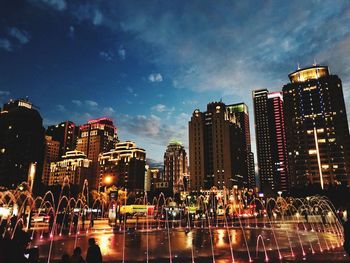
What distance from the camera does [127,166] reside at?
577 feet

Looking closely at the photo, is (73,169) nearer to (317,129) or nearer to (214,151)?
(214,151)

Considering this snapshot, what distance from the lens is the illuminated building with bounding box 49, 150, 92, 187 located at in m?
184

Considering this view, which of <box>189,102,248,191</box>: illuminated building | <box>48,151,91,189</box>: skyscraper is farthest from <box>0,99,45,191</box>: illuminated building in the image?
<box>189,102,248,191</box>: illuminated building

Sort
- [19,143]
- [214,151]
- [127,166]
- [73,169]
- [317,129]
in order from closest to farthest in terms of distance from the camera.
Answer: [19,143] → [317,129] → [214,151] → [127,166] → [73,169]

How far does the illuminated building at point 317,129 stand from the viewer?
436ft

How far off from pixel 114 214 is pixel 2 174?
82.7 meters

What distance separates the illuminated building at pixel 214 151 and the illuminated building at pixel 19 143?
76.1 meters

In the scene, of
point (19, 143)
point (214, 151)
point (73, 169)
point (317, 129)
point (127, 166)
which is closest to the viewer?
point (19, 143)

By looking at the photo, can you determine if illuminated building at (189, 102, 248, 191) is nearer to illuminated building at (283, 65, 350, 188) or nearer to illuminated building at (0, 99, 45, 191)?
illuminated building at (283, 65, 350, 188)

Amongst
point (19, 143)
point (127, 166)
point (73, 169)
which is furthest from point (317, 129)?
point (73, 169)

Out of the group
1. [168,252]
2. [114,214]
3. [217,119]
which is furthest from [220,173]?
[168,252]

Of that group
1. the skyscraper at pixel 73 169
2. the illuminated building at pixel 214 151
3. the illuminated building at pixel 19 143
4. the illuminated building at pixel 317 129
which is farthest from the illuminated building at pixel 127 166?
the illuminated building at pixel 317 129

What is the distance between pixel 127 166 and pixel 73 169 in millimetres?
36258

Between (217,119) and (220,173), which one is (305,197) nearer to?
(220,173)
